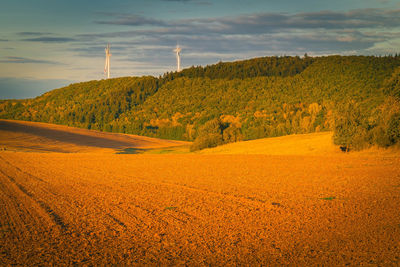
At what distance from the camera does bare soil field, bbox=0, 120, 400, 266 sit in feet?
23.1

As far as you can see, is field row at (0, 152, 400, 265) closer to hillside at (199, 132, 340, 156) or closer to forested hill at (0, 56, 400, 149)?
hillside at (199, 132, 340, 156)

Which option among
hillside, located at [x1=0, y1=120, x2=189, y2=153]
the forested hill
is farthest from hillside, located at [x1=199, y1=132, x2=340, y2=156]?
hillside, located at [x1=0, y1=120, x2=189, y2=153]

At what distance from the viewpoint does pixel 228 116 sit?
4043 inches

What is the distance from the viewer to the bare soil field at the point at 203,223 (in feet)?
23.1

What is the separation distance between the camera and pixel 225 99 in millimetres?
118062

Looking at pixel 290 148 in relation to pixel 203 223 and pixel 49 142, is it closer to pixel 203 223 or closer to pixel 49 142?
pixel 203 223

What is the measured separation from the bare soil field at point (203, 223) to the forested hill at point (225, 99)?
79.0 ft

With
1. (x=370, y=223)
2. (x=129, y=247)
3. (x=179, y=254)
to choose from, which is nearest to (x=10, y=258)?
(x=129, y=247)

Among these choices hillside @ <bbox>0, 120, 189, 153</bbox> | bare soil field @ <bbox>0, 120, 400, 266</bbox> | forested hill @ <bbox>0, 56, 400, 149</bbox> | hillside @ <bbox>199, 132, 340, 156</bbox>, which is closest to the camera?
bare soil field @ <bbox>0, 120, 400, 266</bbox>

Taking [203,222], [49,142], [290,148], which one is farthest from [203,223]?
[49,142]

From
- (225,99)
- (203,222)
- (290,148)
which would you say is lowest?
(290,148)

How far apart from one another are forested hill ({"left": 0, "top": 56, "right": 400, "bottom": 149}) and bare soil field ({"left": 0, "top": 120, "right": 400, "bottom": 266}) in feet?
79.0

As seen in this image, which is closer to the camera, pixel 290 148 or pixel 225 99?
pixel 290 148

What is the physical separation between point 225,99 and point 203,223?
360 feet
